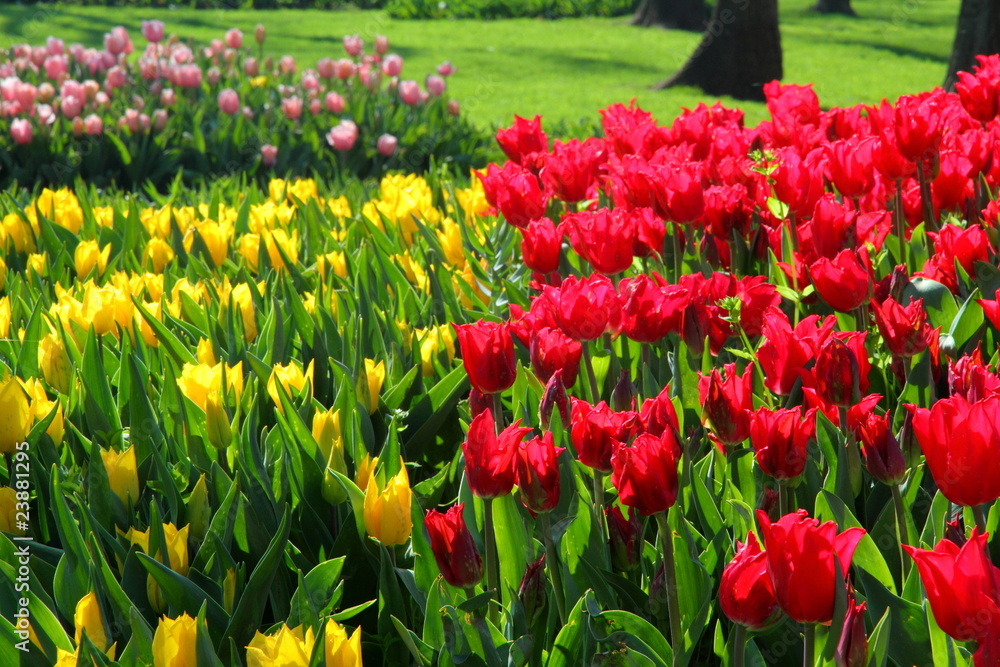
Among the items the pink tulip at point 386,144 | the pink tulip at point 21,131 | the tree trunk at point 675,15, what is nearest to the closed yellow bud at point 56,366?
the pink tulip at point 21,131

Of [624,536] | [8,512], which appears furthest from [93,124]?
[624,536]

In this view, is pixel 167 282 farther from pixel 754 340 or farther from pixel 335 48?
pixel 335 48

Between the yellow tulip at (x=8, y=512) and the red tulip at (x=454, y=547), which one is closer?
the red tulip at (x=454, y=547)

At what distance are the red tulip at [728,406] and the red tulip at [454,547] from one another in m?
0.41

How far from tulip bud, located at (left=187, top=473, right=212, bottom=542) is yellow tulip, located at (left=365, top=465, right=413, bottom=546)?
0.31 metres

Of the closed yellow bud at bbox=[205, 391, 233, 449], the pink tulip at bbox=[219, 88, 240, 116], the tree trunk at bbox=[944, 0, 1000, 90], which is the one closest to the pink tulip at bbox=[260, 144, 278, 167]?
the pink tulip at bbox=[219, 88, 240, 116]

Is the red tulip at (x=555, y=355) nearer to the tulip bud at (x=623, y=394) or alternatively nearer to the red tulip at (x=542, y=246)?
the tulip bud at (x=623, y=394)

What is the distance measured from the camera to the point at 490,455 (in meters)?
1.30

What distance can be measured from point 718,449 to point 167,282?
1.66m

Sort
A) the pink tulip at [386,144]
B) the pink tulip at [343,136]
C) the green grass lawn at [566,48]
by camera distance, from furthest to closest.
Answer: the green grass lawn at [566,48] < the pink tulip at [386,144] < the pink tulip at [343,136]

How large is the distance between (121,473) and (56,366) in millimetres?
545

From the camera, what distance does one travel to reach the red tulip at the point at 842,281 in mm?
1723

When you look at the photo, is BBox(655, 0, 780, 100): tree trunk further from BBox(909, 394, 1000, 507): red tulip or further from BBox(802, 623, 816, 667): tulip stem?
BBox(802, 623, 816, 667): tulip stem

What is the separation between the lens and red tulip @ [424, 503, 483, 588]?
1.30 metres
